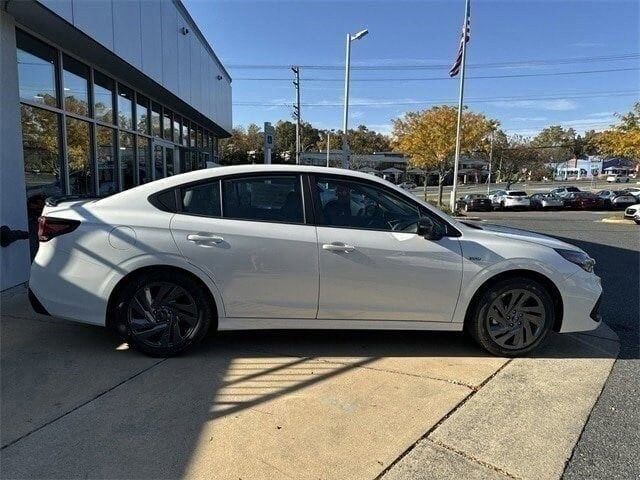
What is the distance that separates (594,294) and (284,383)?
2730 mm

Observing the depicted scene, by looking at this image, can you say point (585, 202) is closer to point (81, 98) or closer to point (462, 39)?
point (462, 39)

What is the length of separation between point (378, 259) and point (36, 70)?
19.6ft

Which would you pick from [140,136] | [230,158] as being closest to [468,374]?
[140,136]

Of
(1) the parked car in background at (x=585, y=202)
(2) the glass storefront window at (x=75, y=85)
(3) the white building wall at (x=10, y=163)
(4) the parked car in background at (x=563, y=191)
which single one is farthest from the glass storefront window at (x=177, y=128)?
(4) the parked car in background at (x=563, y=191)

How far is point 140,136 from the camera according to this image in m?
11.7

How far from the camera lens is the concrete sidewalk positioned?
102 inches

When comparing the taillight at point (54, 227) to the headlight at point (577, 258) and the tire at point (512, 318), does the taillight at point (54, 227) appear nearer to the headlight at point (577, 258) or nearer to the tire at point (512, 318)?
the tire at point (512, 318)

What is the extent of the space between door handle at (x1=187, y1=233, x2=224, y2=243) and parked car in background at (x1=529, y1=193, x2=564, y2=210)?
37366 millimetres

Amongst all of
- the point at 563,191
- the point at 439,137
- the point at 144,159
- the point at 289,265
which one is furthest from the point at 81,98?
the point at 563,191

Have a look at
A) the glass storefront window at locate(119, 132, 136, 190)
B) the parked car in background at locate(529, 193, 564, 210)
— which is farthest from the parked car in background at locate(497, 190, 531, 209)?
the glass storefront window at locate(119, 132, 136, 190)

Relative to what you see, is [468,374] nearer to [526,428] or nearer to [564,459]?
[526,428]

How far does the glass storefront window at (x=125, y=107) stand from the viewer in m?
10.3

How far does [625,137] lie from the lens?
23.0 m

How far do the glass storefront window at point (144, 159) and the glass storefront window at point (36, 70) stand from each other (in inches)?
172
